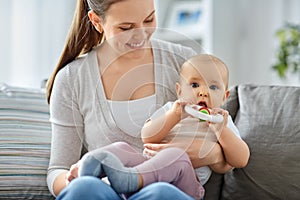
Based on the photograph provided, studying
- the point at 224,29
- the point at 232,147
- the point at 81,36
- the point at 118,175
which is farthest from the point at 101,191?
the point at 224,29

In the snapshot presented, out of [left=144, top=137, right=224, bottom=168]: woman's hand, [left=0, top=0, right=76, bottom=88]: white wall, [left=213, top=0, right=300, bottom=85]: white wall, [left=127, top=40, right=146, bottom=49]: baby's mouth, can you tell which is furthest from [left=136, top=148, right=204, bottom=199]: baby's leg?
[left=213, top=0, right=300, bottom=85]: white wall

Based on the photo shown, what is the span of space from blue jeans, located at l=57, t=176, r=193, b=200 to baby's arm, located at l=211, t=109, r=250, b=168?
0.93ft

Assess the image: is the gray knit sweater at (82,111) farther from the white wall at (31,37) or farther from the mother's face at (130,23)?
the white wall at (31,37)

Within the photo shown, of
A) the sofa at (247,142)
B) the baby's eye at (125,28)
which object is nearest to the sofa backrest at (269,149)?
the sofa at (247,142)

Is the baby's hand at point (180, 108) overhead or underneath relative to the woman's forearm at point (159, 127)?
overhead

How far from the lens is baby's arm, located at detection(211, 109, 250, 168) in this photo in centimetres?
153

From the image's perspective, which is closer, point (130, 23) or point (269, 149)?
point (130, 23)

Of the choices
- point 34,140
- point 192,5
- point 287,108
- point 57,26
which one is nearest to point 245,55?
point 192,5

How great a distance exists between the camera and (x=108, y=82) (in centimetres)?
166

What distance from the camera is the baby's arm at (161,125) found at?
1462 millimetres

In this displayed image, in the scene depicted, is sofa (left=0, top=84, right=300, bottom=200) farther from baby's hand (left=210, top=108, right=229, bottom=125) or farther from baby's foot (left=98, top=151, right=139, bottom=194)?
baby's foot (left=98, top=151, right=139, bottom=194)

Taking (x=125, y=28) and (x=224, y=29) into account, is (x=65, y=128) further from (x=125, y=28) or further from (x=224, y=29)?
(x=224, y=29)

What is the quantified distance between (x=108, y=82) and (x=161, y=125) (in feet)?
0.82

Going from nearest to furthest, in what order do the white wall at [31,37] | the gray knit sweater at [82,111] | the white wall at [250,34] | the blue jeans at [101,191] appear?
the blue jeans at [101,191]
the gray knit sweater at [82,111]
the white wall at [31,37]
the white wall at [250,34]
